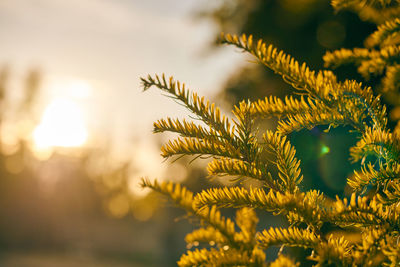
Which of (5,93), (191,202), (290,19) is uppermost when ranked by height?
(5,93)

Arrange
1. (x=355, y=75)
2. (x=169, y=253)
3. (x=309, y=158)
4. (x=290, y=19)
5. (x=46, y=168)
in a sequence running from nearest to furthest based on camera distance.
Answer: (x=309, y=158) < (x=355, y=75) < (x=290, y=19) < (x=169, y=253) < (x=46, y=168)

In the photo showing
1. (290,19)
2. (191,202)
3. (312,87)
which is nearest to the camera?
(191,202)

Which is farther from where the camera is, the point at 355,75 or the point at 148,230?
the point at 148,230

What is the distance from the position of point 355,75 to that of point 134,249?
33.9 meters

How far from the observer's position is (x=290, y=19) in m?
4.45

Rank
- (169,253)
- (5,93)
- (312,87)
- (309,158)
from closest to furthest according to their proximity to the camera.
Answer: (312,87) < (309,158) < (169,253) < (5,93)

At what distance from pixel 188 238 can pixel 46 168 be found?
37549 mm

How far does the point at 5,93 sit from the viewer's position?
108ft

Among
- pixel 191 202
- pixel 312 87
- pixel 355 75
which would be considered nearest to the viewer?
pixel 191 202

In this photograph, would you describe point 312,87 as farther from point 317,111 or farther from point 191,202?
point 191,202

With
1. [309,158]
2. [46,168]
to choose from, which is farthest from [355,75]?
[46,168]

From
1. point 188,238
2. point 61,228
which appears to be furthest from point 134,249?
point 188,238

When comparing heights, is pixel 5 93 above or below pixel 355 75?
above

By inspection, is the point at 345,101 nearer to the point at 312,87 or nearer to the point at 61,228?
the point at 312,87
